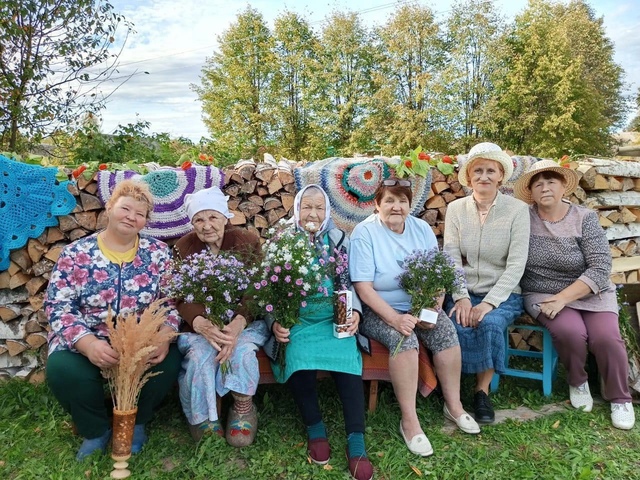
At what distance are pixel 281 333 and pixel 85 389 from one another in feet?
3.30

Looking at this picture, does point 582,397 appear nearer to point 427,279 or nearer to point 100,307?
point 427,279

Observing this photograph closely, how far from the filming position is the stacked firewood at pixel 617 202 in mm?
4156

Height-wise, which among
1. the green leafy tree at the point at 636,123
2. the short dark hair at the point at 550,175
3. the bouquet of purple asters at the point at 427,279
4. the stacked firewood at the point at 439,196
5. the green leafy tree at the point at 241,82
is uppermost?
the green leafy tree at the point at 241,82

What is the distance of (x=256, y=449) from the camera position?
8.93 ft

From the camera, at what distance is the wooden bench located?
9.64 ft

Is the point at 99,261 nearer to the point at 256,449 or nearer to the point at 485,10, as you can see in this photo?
the point at 256,449

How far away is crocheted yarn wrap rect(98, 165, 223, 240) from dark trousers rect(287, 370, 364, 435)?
142 centimetres

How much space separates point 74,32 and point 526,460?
7.71m

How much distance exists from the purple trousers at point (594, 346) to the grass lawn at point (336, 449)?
192 mm

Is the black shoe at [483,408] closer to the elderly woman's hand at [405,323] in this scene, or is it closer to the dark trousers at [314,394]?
the elderly woman's hand at [405,323]

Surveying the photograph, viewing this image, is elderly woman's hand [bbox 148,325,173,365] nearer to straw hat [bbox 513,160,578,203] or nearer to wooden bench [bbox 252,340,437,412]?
wooden bench [bbox 252,340,437,412]

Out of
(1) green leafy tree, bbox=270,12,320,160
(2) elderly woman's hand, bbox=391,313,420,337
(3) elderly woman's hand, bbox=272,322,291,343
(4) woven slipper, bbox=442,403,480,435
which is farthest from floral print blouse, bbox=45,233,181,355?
(1) green leafy tree, bbox=270,12,320,160

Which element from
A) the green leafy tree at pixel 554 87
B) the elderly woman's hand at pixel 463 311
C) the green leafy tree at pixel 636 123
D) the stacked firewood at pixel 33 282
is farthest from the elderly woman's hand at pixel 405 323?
the green leafy tree at pixel 636 123

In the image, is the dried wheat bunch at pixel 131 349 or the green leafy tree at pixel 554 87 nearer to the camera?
the dried wheat bunch at pixel 131 349
